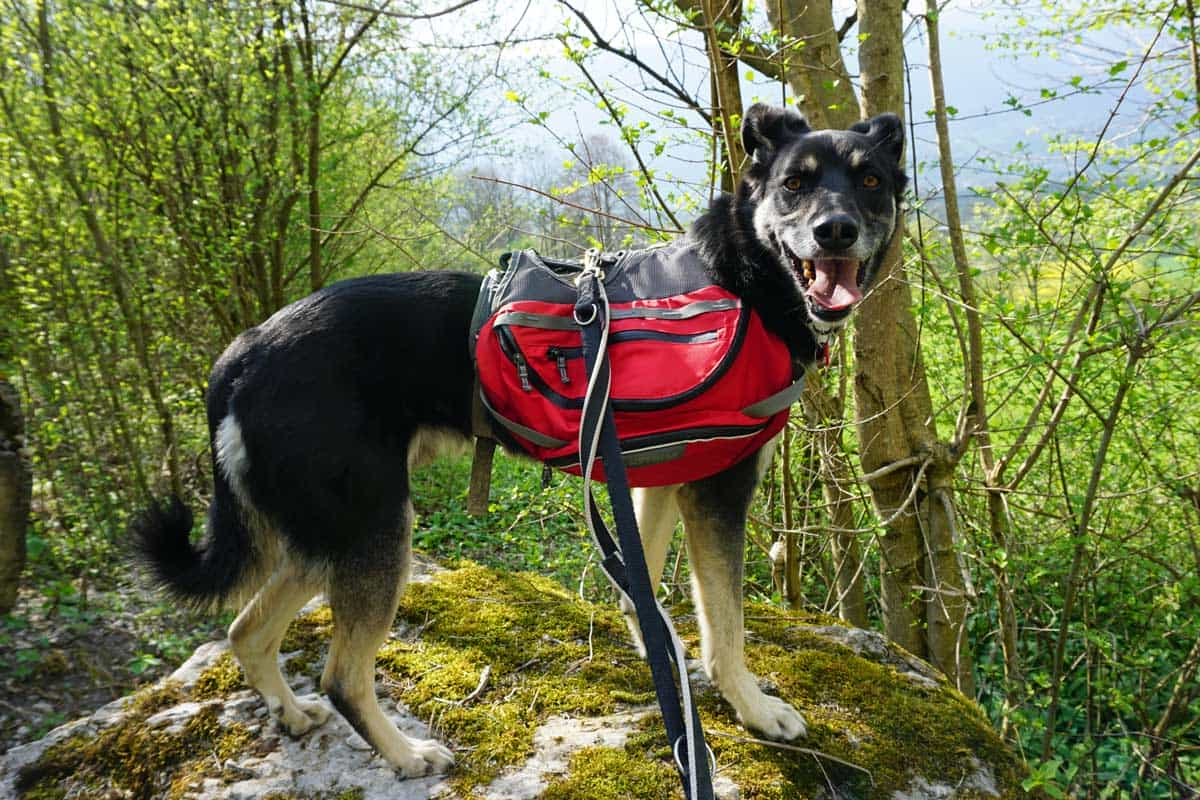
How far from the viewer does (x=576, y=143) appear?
14.0 ft

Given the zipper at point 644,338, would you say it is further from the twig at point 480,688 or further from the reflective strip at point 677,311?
the twig at point 480,688

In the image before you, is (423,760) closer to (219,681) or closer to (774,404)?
(219,681)

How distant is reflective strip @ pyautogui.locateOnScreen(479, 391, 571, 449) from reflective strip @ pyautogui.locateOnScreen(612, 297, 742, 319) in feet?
1.59

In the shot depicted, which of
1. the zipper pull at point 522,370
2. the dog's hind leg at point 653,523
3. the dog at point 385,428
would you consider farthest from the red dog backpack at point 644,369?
the dog's hind leg at point 653,523

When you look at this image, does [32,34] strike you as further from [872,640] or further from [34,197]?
[872,640]

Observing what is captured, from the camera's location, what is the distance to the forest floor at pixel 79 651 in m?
4.26

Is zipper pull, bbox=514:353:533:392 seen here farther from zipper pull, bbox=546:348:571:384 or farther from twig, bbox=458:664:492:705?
twig, bbox=458:664:492:705

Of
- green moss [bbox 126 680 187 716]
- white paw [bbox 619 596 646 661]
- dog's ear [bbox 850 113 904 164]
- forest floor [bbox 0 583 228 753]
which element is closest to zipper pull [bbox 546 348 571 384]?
white paw [bbox 619 596 646 661]

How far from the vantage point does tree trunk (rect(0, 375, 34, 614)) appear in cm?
284

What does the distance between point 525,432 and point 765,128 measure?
150 cm

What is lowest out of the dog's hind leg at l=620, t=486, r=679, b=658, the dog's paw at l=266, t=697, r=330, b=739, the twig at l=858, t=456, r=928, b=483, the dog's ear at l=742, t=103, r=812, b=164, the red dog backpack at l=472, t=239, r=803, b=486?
the dog's paw at l=266, t=697, r=330, b=739

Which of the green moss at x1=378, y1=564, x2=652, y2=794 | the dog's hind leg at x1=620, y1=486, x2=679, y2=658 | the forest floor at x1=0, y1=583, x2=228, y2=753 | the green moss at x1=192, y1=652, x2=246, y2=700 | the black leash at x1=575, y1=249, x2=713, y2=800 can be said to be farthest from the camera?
the forest floor at x1=0, y1=583, x2=228, y2=753

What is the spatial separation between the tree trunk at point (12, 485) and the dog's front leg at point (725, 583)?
2.74 m

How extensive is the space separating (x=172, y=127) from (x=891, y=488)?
665 cm
